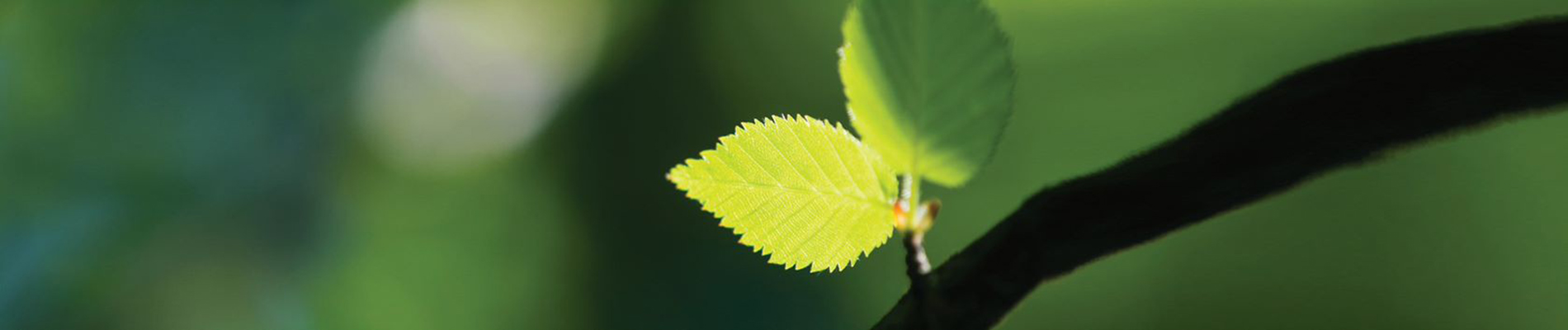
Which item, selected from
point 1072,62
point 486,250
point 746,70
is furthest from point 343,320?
point 1072,62

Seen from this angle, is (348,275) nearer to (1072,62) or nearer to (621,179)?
(621,179)

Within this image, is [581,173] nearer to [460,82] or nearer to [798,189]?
[460,82]

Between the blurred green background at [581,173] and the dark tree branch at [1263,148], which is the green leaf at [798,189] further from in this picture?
the blurred green background at [581,173]

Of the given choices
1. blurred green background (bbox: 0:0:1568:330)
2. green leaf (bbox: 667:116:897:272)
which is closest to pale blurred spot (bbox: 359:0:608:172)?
blurred green background (bbox: 0:0:1568:330)

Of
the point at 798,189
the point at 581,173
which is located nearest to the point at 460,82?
the point at 581,173

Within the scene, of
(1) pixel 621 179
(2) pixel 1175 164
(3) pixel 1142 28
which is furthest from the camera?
(1) pixel 621 179

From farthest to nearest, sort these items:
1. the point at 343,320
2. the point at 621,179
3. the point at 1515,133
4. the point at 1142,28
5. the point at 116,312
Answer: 1. the point at 621,179
2. the point at 343,320
3. the point at 116,312
4. the point at 1142,28
5. the point at 1515,133

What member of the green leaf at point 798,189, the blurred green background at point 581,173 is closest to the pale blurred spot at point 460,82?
the blurred green background at point 581,173
